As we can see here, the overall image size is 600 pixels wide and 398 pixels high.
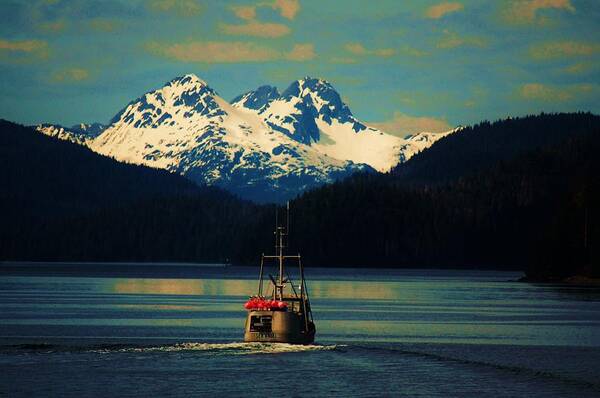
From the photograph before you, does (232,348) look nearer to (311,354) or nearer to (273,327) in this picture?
(273,327)

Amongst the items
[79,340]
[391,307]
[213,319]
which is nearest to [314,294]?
[391,307]

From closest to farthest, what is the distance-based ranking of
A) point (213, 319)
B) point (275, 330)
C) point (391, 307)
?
point (275, 330)
point (213, 319)
point (391, 307)

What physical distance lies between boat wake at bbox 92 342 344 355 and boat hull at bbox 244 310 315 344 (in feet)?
1.84

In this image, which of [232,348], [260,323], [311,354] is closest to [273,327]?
[260,323]

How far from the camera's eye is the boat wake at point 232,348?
294 ft

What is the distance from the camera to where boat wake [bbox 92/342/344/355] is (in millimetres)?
89625

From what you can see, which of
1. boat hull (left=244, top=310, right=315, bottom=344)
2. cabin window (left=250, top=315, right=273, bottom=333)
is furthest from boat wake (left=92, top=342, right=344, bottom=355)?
cabin window (left=250, top=315, right=273, bottom=333)

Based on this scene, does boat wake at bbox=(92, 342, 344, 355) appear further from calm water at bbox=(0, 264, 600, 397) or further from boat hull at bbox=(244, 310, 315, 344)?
boat hull at bbox=(244, 310, 315, 344)

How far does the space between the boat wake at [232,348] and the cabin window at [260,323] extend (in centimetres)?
118

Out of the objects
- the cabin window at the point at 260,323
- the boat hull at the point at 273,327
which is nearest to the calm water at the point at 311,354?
the boat hull at the point at 273,327

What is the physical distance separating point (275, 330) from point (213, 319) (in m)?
43.3

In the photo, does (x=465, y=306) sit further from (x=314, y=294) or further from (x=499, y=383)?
(x=499, y=383)

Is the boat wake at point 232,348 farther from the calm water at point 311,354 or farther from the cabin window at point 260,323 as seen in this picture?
the cabin window at point 260,323

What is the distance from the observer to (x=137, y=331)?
4584 inches
